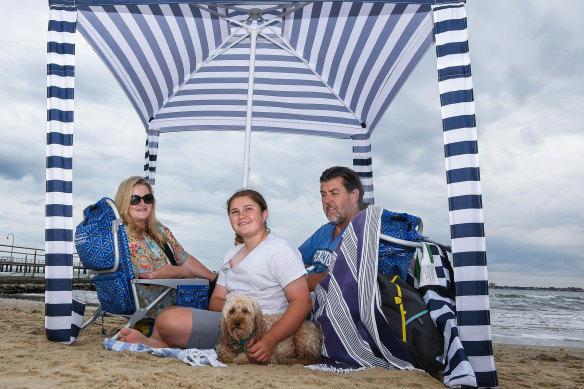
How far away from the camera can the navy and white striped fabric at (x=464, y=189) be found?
115 inches

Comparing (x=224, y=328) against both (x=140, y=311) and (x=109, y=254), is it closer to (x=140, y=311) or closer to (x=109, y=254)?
(x=140, y=311)

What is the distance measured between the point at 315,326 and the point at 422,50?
127 inches

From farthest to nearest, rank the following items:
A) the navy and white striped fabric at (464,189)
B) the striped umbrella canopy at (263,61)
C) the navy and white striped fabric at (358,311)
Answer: the striped umbrella canopy at (263,61), the navy and white striped fabric at (464,189), the navy and white striped fabric at (358,311)

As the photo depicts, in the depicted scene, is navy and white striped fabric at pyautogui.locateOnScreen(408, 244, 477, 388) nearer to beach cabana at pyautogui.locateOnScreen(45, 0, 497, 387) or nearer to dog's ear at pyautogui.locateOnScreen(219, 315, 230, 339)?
beach cabana at pyautogui.locateOnScreen(45, 0, 497, 387)

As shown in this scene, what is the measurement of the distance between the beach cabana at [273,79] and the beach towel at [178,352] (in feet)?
2.02

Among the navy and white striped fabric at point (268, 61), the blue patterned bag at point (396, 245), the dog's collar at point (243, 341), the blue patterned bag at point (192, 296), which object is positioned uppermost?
the navy and white striped fabric at point (268, 61)

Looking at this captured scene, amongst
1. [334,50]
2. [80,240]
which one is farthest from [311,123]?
[80,240]

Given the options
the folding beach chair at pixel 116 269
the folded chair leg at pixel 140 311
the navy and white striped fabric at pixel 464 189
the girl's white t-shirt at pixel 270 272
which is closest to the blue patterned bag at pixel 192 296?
the folding beach chair at pixel 116 269

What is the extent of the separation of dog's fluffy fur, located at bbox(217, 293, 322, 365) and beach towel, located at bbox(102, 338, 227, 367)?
0.08 metres

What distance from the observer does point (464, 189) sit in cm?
307

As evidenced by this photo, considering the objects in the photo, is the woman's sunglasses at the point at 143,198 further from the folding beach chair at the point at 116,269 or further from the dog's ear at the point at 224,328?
the dog's ear at the point at 224,328

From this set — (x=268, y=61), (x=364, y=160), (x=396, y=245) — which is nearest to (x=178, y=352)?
(x=396, y=245)

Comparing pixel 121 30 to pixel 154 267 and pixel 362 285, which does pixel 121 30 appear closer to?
pixel 154 267

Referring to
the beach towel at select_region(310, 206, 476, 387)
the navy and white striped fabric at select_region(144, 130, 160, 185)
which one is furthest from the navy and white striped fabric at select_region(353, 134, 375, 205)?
the beach towel at select_region(310, 206, 476, 387)
